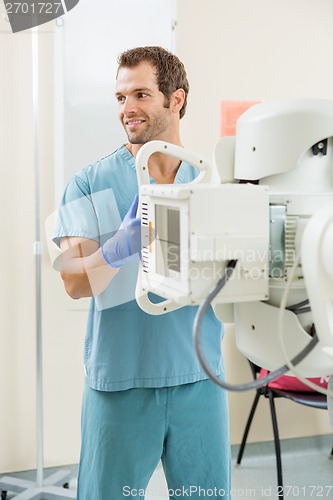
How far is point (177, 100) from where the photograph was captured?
1.71 metres

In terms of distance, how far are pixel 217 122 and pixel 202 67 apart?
0.24 metres

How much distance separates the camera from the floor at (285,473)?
8.40 ft

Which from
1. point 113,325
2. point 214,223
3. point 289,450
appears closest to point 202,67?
point 113,325

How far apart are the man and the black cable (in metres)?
0.64

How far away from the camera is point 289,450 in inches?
117

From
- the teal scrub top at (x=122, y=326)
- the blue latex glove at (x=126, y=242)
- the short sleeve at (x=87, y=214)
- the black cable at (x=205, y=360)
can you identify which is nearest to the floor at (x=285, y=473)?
the teal scrub top at (x=122, y=326)

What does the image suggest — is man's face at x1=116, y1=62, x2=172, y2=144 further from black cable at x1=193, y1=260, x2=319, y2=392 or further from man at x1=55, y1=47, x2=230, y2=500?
black cable at x1=193, y1=260, x2=319, y2=392

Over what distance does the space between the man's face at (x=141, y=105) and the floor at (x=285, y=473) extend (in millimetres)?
1576

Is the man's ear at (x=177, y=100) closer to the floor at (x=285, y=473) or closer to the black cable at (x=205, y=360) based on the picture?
the black cable at (x=205, y=360)

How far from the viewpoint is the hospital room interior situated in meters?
2.53

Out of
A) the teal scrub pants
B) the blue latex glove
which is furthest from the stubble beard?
the teal scrub pants

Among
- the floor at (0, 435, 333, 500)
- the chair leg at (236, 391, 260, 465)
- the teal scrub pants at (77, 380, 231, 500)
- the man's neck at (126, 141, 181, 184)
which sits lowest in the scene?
the floor at (0, 435, 333, 500)

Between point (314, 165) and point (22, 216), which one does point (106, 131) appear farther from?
point (314, 165)

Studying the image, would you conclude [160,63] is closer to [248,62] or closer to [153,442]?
[153,442]
